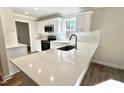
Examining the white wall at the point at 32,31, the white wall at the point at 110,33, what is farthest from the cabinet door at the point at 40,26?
the white wall at the point at 110,33

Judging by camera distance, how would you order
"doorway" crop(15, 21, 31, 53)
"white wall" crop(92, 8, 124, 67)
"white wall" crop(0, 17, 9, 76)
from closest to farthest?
"white wall" crop(0, 17, 9, 76) → "white wall" crop(92, 8, 124, 67) → "doorway" crop(15, 21, 31, 53)

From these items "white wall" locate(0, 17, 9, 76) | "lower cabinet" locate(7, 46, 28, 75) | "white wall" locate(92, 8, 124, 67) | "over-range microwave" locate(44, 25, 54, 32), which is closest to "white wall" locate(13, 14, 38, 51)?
"over-range microwave" locate(44, 25, 54, 32)

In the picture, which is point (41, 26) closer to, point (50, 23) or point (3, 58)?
point (50, 23)

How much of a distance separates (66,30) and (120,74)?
100 inches

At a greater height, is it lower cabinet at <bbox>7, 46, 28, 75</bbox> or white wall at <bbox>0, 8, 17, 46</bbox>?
white wall at <bbox>0, 8, 17, 46</bbox>

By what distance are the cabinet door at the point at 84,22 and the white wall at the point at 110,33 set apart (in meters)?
0.37

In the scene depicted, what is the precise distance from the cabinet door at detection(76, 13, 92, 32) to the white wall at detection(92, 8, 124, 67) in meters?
0.37

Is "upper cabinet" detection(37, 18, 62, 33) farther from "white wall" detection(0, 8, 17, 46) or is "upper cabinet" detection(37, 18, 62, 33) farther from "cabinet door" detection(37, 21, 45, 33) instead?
"white wall" detection(0, 8, 17, 46)

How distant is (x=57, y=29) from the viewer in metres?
3.71

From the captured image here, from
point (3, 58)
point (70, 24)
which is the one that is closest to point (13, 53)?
point (3, 58)

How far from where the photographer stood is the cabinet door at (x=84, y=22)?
2637mm

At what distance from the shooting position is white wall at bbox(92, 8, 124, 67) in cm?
247

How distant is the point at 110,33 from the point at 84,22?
923 millimetres

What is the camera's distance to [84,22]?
2707 millimetres
